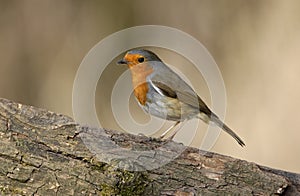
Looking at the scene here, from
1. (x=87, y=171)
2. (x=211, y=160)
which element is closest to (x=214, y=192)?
(x=211, y=160)

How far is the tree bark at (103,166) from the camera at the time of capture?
227cm

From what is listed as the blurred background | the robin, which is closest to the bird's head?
the robin

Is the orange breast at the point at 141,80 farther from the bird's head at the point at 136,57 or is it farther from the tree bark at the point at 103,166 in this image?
the tree bark at the point at 103,166

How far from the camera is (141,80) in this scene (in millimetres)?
3273

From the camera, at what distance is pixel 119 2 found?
16.2ft

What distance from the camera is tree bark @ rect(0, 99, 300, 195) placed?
227cm

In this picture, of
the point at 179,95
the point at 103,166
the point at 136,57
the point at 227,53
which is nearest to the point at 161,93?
the point at 179,95

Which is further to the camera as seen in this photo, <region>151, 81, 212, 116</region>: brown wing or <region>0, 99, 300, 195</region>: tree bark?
<region>151, 81, 212, 116</region>: brown wing

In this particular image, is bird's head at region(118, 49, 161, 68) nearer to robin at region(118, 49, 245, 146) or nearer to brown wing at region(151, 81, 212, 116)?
robin at region(118, 49, 245, 146)

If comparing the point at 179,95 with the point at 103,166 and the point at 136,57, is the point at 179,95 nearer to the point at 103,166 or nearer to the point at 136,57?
the point at 136,57

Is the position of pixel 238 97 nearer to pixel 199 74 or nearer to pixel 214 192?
pixel 199 74

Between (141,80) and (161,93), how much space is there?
13 cm

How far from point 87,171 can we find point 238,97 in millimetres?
2565

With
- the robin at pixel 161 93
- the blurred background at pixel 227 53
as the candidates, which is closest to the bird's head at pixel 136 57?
the robin at pixel 161 93
